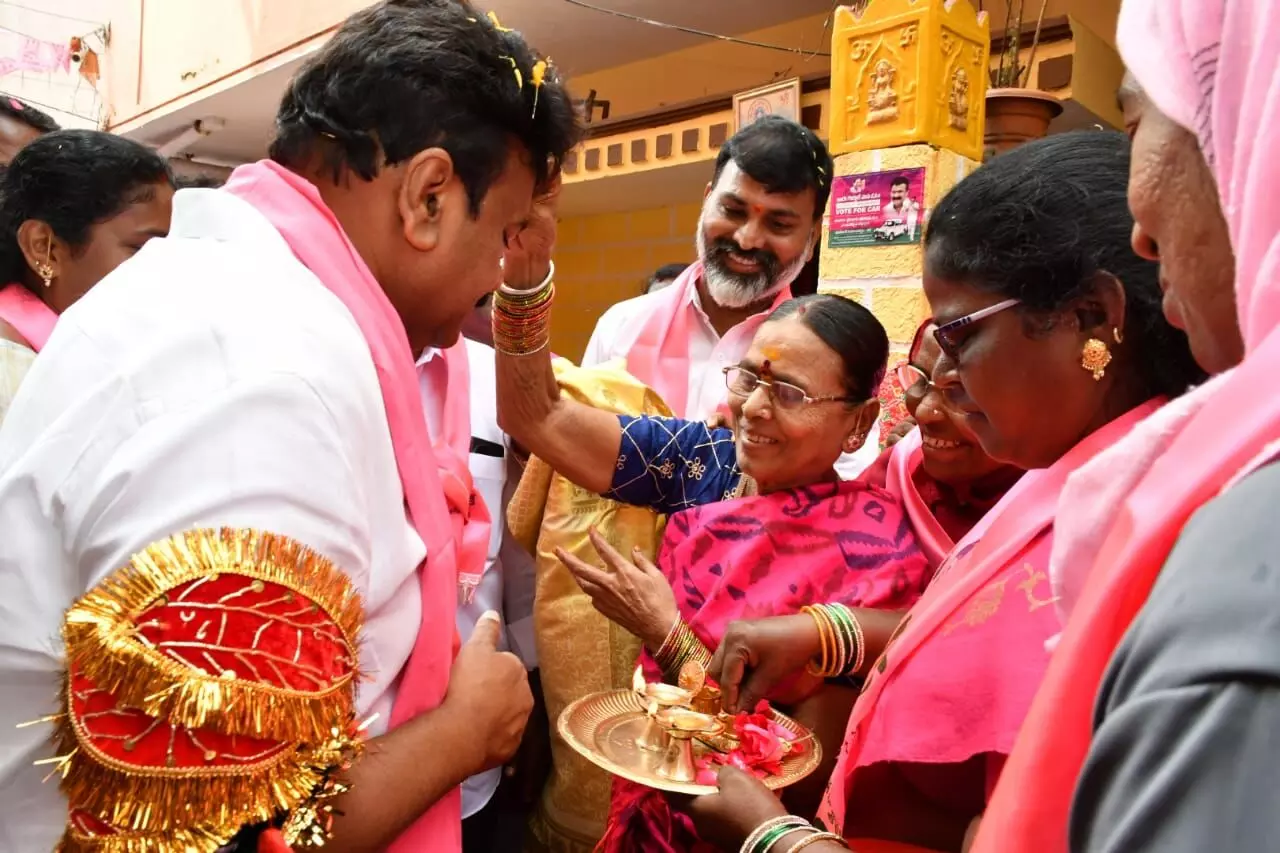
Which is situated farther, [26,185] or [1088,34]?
[1088,34]

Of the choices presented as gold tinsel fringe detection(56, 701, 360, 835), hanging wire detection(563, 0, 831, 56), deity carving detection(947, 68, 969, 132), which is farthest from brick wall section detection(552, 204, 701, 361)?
gold tinsel fringe detection(56, 701, 360, 835)

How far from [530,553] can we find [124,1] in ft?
28.3

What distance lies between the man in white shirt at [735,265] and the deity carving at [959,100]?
2.05 feet

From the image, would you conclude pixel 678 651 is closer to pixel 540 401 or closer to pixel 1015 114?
pixel 540 401

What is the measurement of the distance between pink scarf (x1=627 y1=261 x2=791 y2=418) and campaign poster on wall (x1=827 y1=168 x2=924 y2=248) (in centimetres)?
45

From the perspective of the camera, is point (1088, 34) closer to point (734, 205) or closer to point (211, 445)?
point (734, 205)

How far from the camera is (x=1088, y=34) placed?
3.74 metres

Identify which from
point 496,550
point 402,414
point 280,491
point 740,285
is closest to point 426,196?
point 402,414

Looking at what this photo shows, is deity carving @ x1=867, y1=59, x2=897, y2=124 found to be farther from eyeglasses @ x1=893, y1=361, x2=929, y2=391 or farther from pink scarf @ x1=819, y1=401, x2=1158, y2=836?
pink scarf @ x1=819, y1=401, x2=1158, y2=836

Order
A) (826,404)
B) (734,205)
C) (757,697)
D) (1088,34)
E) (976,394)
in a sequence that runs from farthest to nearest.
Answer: (1088,34) < (734,205) < (826,404) < (757,697) < (976,394)

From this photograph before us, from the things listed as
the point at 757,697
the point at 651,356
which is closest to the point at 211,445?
the point at 757,697

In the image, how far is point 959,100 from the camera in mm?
3293

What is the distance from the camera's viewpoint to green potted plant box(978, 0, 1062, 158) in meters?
3.48

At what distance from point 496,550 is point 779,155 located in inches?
60.5
